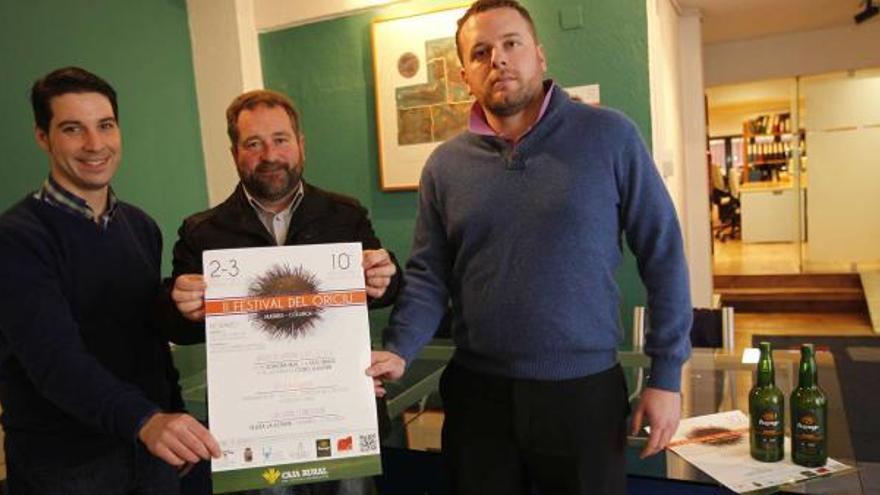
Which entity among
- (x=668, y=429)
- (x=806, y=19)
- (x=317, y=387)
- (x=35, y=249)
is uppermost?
(x=806, y=19)

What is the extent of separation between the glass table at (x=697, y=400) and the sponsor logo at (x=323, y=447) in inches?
22.5

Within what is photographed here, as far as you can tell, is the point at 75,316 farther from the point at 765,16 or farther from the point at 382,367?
the point at 765,16

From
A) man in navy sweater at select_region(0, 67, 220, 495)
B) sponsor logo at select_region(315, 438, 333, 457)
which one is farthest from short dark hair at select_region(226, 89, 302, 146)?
sponsor logo at select_region(315, 438, 333, 457)

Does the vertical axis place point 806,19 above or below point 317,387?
above

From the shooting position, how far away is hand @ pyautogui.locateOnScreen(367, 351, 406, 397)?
4.33 ft

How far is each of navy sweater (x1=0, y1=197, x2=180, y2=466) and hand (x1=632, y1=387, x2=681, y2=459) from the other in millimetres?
968

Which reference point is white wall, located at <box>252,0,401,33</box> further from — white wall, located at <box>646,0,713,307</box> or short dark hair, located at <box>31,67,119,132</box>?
white wall, located at <box>646,0,713,307</box>

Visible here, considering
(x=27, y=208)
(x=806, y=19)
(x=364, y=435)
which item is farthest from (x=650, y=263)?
(x=806, y=19)

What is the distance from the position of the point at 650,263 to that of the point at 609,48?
1.72 meters

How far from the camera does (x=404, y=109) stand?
314cm

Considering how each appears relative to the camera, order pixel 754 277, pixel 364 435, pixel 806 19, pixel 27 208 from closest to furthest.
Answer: pixel 364 435
pixel 27 208
pixel 806 19
pixel 754 277

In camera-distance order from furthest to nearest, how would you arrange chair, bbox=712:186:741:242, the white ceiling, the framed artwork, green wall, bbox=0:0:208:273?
1. chair, bbox=712:186:741:242
2. the white ceiling
3. the framed artwork
4. green wall, bbox=0:0:208:273

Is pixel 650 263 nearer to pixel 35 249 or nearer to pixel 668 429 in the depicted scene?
pixel 668 429

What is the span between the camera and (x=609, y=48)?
9.20 ft
